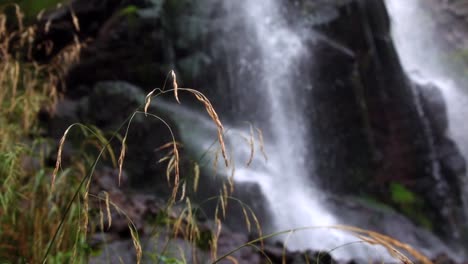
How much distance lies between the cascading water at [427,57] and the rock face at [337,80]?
3.65m

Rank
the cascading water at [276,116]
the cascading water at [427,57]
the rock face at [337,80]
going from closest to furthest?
the cascading water at [276,116]
the rock face at [337,80]
the cascading water at [427,57]

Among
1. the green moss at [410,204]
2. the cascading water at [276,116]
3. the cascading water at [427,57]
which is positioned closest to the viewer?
the cascading water at [276,116]

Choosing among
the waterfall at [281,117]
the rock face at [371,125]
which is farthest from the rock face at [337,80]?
the waterfall at [281,117]

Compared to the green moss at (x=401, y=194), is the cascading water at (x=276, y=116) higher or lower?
higher

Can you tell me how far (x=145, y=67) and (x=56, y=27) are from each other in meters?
1.34

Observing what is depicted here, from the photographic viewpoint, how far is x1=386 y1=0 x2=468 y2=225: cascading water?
11.9 meters

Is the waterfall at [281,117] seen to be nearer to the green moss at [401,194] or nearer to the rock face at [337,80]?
the rock face at [337,80]

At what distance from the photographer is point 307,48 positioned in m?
7.47

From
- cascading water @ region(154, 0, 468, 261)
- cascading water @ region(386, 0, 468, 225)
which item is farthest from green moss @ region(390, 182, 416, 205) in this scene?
cascading water @ region(386, 0, 468, 225)

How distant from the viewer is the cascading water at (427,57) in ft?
39.2

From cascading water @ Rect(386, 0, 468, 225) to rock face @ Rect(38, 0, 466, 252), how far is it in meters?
3.65

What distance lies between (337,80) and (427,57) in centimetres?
848

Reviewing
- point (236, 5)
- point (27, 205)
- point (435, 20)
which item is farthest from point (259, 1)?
point (435, 20)

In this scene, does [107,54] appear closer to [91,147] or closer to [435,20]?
[91,147]
